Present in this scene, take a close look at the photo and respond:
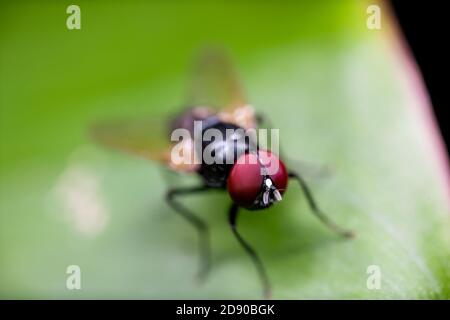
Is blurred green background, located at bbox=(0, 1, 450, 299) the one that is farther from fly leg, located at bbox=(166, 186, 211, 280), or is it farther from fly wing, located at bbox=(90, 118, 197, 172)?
fly wing, located at bbox=(90, 118, 197, 172)

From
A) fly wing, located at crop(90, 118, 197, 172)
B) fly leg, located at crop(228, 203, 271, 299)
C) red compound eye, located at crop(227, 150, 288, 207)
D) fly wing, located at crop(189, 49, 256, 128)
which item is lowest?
fly leg, located at crop(228, 203, 271, 299)

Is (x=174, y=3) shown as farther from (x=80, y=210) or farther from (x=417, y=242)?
(x=417, y=242)

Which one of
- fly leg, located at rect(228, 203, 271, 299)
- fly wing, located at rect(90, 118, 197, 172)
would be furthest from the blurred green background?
fly wing, located at rect(90, 118, 197, 172)

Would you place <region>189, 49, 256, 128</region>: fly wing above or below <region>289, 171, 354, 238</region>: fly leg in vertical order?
above

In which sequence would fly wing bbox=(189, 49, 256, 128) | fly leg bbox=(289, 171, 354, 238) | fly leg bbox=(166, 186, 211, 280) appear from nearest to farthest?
1. fly leg bbox=(289, 171, 354, 238)
2. fly leg bbox=(166, 186, 211, 280)
3. fly wing bbox=(189, 49, 256, 128)

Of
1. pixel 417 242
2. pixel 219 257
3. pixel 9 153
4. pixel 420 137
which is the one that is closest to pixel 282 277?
pixel 219 257

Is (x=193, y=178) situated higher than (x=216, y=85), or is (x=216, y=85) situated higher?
(x=216, y=85)

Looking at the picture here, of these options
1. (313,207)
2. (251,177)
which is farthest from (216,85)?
(251,177)

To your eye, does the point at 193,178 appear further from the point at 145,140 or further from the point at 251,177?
the point at 251,177
